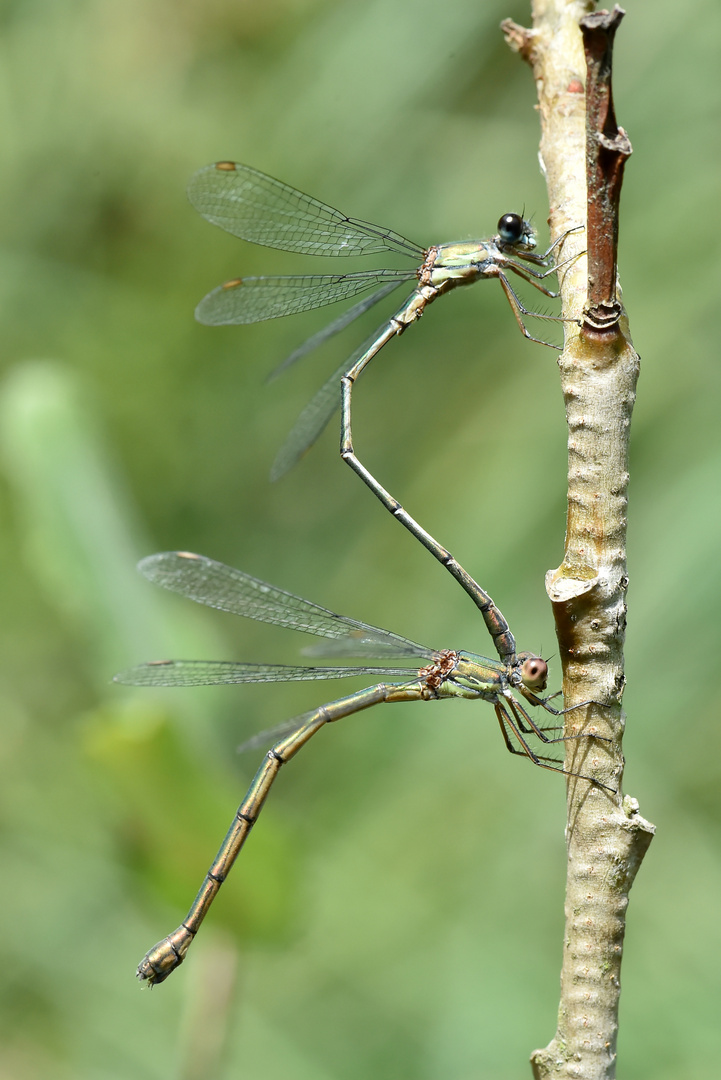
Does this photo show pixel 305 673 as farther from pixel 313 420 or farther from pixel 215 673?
pixel 313 420

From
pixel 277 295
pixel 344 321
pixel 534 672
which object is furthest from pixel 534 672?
pixel 277 295

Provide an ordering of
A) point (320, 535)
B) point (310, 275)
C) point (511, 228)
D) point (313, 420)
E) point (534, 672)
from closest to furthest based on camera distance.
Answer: point (534, 672) → point (511, 228) → point (310, 275) → point (313, 420) → point (320, 535)

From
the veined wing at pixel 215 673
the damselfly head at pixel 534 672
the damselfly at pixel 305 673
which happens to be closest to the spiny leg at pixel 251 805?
the damselfly at pixel 305 673

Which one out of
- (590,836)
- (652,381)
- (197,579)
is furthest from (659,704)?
(590,836)

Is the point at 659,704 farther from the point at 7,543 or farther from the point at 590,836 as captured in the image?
the point at 7,543

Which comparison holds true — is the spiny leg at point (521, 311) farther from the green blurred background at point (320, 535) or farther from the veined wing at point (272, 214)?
the green blurred background at point (320, 535)

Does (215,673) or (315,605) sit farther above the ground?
(315,605)

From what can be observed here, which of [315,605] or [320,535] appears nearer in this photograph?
[315,605]

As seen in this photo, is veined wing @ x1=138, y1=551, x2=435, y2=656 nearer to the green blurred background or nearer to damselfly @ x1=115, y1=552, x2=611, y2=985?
damselfly @ x1=115, y1=552, x2=611, y2=985
